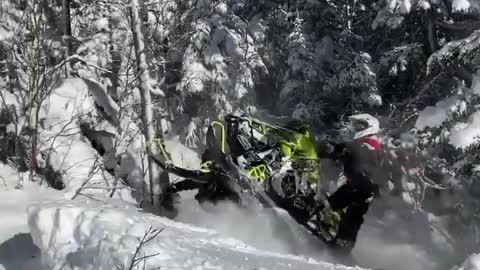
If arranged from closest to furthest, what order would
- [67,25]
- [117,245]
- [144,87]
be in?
1. [117,245]
2. [144,87]
3. [67,25]

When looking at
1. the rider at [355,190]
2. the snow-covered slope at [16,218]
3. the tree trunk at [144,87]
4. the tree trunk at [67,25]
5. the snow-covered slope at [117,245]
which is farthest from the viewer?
the tree trunk at [67,25]

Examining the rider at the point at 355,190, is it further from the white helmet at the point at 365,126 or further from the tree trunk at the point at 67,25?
the tree trunk at the point at 67,25

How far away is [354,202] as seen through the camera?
8531 millimetres

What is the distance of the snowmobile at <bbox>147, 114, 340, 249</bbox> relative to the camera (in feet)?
28.0

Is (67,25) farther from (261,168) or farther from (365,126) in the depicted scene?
(365,126)

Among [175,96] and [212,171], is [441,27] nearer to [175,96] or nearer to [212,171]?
[212,171]

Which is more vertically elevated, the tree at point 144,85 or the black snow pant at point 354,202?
the tree at point 144,85

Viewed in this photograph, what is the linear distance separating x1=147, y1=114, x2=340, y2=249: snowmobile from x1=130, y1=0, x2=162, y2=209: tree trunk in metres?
0.71

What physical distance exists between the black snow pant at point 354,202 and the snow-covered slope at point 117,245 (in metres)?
1.76

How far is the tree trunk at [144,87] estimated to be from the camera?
10.2 metres

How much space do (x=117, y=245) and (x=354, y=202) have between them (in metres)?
4.06

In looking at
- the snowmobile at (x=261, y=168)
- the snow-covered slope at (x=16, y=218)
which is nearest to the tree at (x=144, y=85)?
the snowmobile at (x=261, y=168)

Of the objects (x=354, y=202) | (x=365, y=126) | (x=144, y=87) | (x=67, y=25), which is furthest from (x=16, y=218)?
(x=67, y=25)

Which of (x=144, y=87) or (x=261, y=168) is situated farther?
(x=144, y=87)
